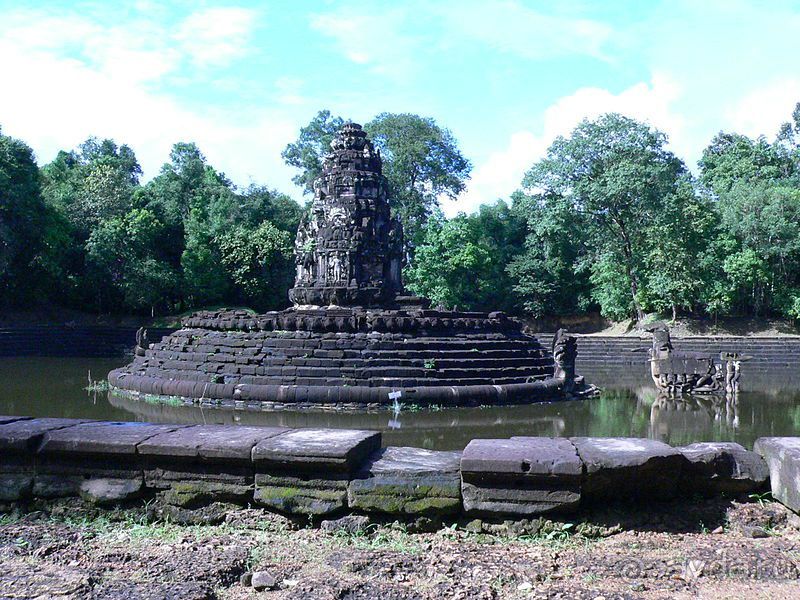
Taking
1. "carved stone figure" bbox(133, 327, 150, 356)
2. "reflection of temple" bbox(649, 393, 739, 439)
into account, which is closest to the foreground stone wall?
"reflection of temple" bbox(649, 393, 739, 439)

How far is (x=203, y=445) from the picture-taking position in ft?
12.0

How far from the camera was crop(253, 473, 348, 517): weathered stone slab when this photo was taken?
11.5 feet

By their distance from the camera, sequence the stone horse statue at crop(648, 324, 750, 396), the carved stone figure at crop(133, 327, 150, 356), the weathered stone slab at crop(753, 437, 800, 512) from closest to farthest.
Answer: the weathered stone slab at crop(753, 437, 800, 512)
the stone horse statue at crop(648, 324, 750, 396)
the carved stone figure at crop(133, 327, 150, 356)

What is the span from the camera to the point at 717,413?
38.6 feet

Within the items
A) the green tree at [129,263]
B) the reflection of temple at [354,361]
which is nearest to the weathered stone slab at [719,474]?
the reflection of temple at [354,361]

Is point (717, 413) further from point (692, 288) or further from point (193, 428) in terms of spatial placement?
point (692, 288)

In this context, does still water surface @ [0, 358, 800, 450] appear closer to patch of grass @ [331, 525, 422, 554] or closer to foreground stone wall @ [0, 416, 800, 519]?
foreground stone wall @ [0, 416, 800, 519]

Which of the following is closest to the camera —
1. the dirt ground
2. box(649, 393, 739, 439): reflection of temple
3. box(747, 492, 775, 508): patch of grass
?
the dirt ground

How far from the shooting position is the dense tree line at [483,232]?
31.0m

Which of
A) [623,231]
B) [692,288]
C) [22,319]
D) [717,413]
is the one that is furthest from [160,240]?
[717,413]

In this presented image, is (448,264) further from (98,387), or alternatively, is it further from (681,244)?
(98,387)

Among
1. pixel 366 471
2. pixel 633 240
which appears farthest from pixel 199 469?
pixel 633 240

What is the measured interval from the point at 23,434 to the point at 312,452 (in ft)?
5.42

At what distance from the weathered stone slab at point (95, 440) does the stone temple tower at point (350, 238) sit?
46.4 ft
